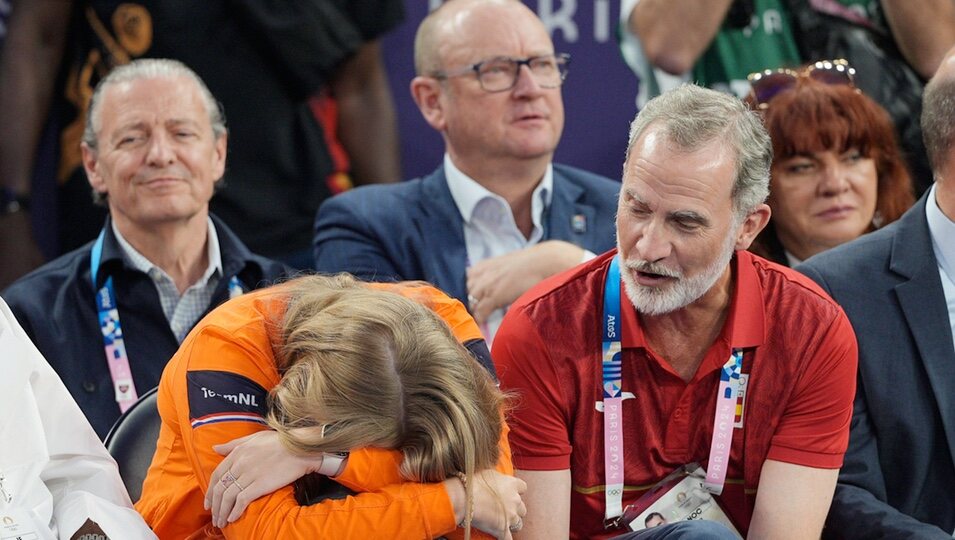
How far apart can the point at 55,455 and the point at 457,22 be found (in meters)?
2.08

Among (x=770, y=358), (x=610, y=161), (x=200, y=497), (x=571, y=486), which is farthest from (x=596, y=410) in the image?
(x=610, y=161)

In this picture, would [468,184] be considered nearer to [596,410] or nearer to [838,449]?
[596,410]

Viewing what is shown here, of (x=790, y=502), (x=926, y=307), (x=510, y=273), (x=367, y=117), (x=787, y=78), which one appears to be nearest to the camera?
(x=790, y=502)

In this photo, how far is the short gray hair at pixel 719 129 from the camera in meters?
3.05

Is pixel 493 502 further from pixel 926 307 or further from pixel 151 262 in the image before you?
pixel 151 262

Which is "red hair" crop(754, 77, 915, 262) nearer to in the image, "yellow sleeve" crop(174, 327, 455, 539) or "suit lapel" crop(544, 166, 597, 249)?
"suit lapel" crop(544, 166, 597, 249)

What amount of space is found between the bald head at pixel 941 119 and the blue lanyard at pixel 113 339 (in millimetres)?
2110

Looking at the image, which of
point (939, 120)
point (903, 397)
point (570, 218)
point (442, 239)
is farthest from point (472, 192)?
point (903, 397)

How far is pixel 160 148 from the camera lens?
4.03m

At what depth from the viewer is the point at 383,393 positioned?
2.67 metres

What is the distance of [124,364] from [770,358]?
1681mm

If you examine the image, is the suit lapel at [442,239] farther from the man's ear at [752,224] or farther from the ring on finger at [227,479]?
the ring on finger at [227,479]

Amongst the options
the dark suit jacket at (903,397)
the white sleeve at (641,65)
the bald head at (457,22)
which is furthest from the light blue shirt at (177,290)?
the dark suit jacket at (903,397)

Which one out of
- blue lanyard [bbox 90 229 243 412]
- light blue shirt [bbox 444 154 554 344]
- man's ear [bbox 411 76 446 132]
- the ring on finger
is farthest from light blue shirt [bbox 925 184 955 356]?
blue lanyard [bbox 90 229 243 412]
